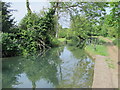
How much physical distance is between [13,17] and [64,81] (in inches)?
478

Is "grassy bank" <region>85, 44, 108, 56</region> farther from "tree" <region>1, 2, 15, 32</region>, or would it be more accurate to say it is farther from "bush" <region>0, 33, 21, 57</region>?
"tree" <region>1, 2, 15, 32</region>

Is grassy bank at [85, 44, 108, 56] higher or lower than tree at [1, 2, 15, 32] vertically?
lower

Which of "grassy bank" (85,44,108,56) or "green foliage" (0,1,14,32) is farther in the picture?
"green foliage" (0,1,14,32)

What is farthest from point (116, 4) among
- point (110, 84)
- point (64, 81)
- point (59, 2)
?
point (59, 2)

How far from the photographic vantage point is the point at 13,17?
53.9 ft

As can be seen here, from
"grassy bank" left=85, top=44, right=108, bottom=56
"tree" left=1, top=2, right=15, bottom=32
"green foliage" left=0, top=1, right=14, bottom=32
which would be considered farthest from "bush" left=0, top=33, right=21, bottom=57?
"grassy bank" left=85, top=44, right=108, bottom=56

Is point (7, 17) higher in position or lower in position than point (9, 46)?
higher

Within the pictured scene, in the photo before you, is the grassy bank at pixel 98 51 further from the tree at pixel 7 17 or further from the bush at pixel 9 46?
the tree at pixel 7 17

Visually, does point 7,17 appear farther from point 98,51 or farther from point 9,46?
point 98,51

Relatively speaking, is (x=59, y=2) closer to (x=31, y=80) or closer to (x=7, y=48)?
(x=7, y=48)

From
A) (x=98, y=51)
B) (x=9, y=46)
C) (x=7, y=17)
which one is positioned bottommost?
(x=98, y=51)

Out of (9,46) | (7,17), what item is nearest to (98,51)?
(9,46)

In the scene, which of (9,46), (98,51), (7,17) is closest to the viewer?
(9,46)

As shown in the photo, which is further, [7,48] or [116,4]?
[7,48]
